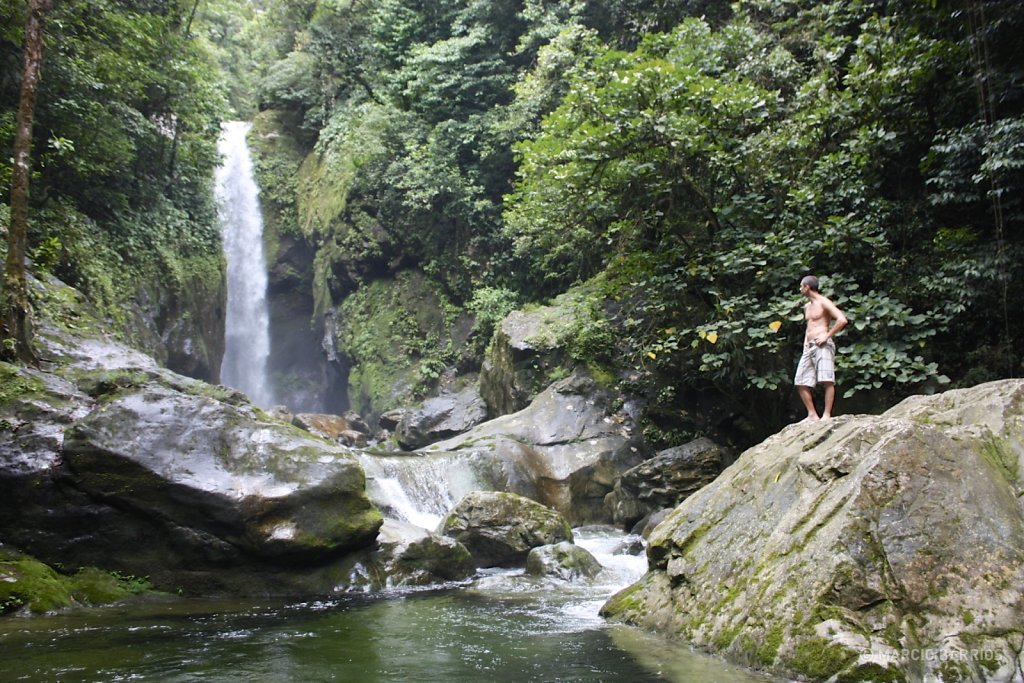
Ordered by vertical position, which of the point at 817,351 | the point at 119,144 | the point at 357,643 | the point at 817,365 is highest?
the point at 119,144

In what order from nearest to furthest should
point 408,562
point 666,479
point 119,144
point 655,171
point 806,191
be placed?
point 408,562
point 806,191
point 666,479
point 655,171
point 119,144

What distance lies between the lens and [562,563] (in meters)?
8.38

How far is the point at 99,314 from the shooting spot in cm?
1270

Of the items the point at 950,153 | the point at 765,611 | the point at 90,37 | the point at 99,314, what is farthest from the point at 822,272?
the point at 90,37

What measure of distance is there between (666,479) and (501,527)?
10.6 ft

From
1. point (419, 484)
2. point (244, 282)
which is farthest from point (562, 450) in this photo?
point (244, 282)

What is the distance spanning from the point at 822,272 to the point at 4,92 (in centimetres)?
1496

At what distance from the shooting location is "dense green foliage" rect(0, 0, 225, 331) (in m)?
13.1

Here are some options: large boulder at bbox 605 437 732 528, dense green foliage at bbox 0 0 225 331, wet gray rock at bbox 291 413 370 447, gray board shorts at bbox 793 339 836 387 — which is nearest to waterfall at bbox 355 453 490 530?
large boulder at bbox 605 437 732 528

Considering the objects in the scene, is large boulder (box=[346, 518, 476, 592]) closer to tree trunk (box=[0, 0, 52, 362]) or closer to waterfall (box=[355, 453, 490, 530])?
waterfall (box=[355, 453, 490, 530])

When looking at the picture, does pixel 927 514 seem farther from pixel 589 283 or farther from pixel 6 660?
pixel 589 283

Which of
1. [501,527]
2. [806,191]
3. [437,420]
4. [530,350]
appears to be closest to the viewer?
[501,527]

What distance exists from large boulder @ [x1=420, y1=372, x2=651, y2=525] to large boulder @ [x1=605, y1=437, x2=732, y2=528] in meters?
0.95

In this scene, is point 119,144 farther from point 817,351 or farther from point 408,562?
point 817,351
